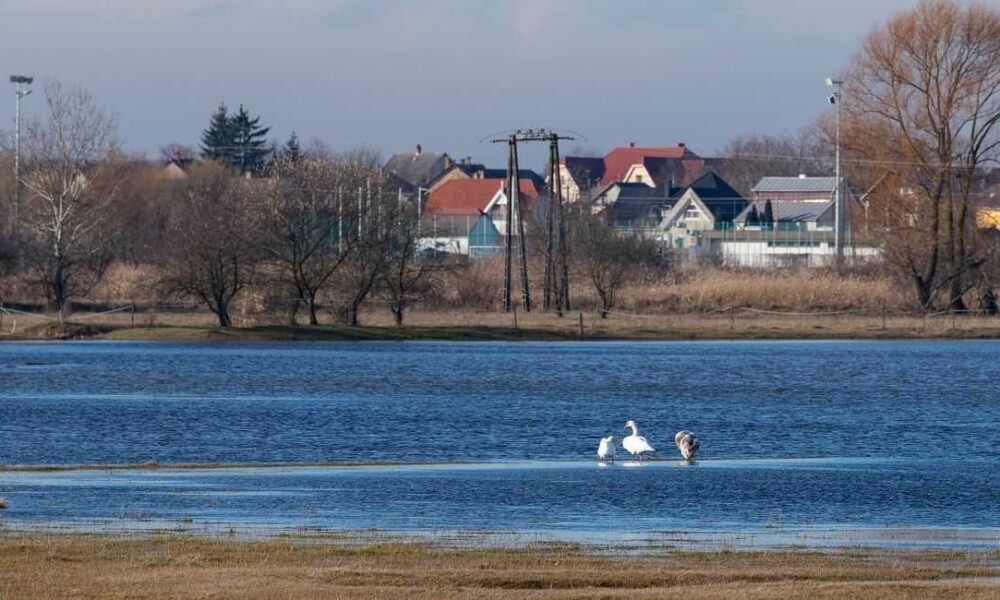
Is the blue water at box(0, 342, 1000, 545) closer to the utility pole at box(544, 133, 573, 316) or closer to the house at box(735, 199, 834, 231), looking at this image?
the utility pole at box(544, 133, 573, 316)

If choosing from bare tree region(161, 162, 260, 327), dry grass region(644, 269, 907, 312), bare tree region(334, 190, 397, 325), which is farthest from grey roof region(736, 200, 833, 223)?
bare tree region(161, 162, 260, 327)

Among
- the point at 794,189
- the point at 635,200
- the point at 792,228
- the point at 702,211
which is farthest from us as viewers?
the point at 635,200

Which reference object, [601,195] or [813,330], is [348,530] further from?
[601,195]

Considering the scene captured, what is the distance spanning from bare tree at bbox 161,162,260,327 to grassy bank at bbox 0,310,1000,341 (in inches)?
57.6

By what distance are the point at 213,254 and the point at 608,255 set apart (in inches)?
841

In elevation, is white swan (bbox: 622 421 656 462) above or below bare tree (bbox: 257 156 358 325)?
below

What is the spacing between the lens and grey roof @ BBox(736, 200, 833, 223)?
130 m

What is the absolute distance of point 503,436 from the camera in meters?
32.2

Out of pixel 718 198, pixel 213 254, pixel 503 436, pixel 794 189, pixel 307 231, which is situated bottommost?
pixel 503 436

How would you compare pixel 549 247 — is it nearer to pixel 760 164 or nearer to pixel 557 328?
pixel 557 328

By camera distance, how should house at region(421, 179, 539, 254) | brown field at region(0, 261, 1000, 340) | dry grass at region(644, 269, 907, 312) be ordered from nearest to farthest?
brown field at region(0, 261, 1000, 340) < dry grass at region(644, 269, 907, 312) < house at region(421, 179, 539, 254)

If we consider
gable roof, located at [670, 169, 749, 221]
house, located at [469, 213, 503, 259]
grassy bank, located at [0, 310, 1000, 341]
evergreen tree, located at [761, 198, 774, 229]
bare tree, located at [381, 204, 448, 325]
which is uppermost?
gable roof, located at [670, 169, 749, 221]

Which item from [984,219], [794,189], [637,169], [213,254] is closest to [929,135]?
[984,219]

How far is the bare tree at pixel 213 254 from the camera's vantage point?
64.2 meters
